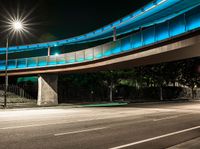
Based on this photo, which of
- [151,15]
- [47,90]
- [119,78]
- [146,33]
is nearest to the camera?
[146,33]

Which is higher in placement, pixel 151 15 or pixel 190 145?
pixel 151 15

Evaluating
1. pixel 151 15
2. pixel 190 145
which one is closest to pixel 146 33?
pixel 151 15

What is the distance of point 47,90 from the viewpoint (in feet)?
102

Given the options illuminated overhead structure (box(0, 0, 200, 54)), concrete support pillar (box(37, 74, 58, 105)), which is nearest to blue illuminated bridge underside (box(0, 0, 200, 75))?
illuminated overhead structure (box(0, 0, 200, 54))

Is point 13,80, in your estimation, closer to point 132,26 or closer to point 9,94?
point 9,94

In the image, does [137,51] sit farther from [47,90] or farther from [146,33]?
[47,90]

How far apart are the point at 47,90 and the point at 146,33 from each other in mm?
17729

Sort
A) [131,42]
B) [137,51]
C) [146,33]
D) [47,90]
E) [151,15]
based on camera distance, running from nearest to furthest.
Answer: [146,33] → [137,51] → [131,42] → [151,15] → [47,90]

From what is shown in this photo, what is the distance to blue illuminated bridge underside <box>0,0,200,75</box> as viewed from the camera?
52.6 ft

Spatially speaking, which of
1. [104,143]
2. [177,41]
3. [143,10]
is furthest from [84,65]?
[104,143]

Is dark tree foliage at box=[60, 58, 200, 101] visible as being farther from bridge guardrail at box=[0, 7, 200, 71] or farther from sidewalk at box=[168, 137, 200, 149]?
sidewalk at box=[168, 137, 200, 149]

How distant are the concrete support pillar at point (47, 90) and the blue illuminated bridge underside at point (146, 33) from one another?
2.30 meters

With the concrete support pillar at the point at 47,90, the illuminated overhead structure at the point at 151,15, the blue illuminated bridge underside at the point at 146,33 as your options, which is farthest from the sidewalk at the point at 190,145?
the concrete support pillar at the point at 47,90

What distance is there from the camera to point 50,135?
8.73 metres
